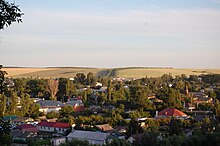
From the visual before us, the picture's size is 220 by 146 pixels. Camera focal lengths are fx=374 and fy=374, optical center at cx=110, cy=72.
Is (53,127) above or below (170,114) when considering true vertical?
below

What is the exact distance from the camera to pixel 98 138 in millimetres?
20922

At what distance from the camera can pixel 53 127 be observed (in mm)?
26547

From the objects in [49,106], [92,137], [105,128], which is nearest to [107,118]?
[105,128]

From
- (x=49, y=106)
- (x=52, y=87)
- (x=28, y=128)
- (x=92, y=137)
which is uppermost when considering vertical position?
(x=52, y=87)

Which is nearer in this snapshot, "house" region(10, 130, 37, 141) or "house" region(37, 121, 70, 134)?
"house" region(10, 130, 37, 141)

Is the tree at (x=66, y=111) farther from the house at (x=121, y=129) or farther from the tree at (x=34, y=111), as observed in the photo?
the house at (x=121, y=129)

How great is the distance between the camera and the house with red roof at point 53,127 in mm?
25906

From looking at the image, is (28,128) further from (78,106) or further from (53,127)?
(78,106)

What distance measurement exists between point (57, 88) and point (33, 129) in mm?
22646

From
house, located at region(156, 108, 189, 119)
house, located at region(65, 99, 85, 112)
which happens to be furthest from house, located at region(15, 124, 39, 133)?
house, located at region(156, 108, 189, 119)

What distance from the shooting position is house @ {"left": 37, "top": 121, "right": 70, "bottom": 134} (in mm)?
25880

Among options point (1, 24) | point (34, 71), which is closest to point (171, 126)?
point (1, 24)

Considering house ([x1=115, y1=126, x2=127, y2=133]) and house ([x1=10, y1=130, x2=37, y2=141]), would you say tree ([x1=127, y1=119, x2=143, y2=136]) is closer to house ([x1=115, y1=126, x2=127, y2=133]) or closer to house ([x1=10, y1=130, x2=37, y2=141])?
house ([x1=115, y1=126, x2=127, y2=133])

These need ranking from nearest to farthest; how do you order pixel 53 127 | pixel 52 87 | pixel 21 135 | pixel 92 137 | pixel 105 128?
pixel 92 137
pixel 21 135
pixel 105 128
pixel 53 127
pixel 52 87
